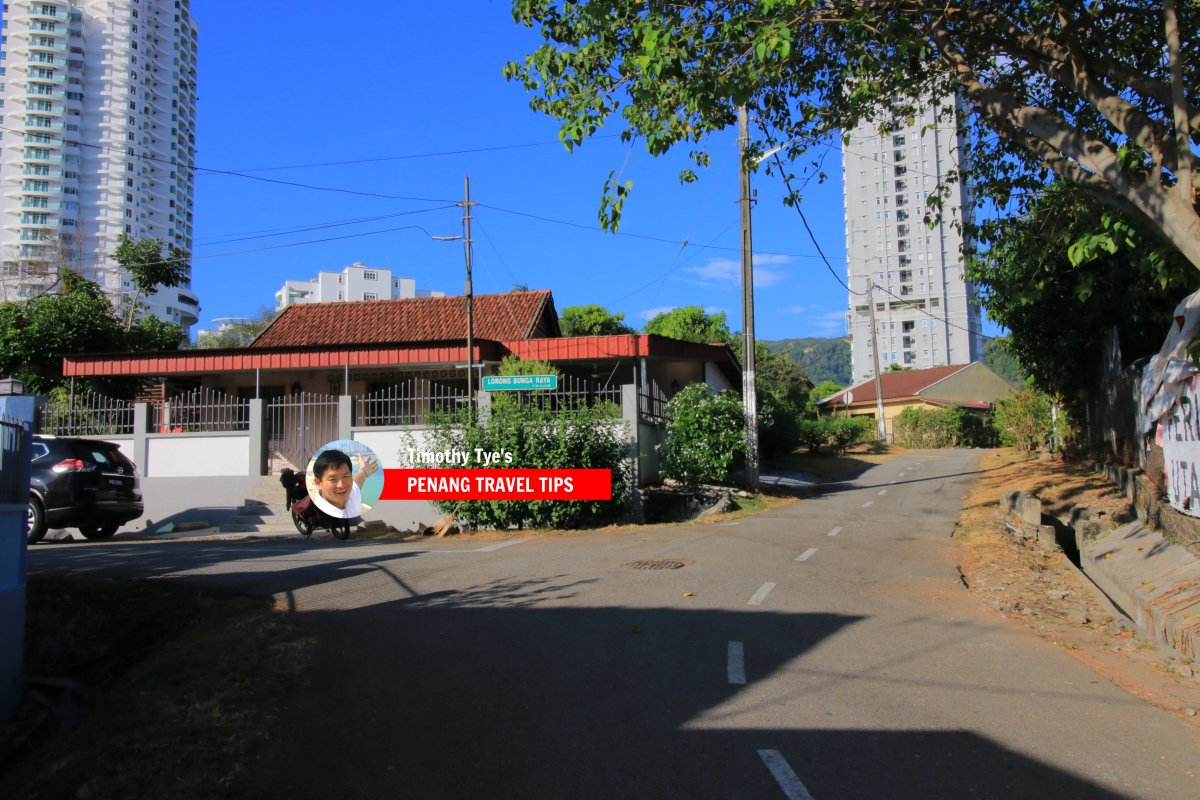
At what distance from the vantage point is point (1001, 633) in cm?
769

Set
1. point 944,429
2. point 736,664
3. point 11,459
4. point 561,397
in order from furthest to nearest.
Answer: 1. point 944,429
2. point 561,397
3. point 11,459
4. point 736,664

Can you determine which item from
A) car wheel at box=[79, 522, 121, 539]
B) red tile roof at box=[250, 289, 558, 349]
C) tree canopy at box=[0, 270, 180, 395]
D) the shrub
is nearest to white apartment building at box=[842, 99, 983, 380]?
the shrub

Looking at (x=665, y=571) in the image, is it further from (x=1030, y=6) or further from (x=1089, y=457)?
(x=1089, y=457)

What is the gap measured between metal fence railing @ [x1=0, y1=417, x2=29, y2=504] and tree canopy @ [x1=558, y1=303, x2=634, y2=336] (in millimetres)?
36159

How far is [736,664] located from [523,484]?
10.2 metres

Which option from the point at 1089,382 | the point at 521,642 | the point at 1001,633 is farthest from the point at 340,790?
the point at 1089,382

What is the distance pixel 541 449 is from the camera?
1639 centimetres

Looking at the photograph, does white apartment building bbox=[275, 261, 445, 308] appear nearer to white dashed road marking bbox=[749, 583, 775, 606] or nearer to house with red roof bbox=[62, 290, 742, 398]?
house with red roof bbox=[62, 290, 742, 398]

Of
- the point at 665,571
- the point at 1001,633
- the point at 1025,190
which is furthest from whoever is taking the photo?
the point at 1025,190

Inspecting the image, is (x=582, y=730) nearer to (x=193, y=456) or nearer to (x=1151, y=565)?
(x=1151, y=565)

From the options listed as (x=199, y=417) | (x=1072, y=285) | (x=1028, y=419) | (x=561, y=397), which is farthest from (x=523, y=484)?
(x=1028, y=419)

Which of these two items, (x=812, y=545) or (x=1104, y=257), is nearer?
(x=812, y=545)

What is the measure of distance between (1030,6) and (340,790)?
443 inches

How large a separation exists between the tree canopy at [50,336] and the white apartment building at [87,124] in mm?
96230
